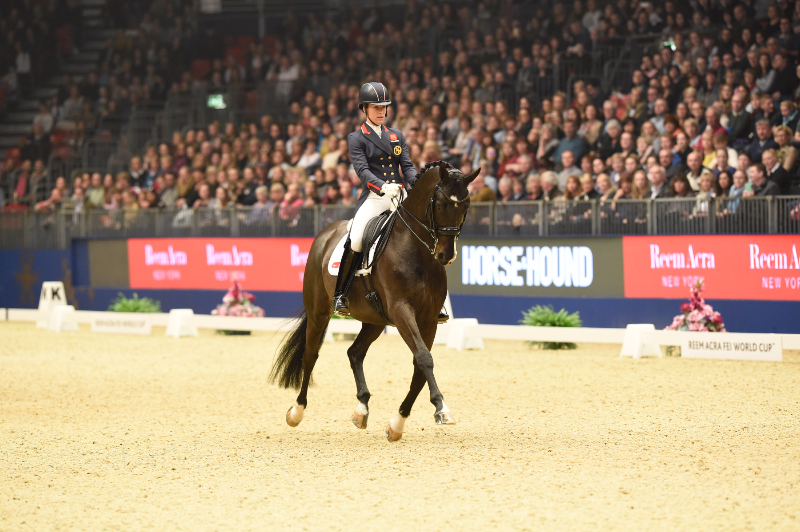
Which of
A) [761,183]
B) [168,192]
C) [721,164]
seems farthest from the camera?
[168,192]

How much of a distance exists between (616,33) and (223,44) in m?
13.7

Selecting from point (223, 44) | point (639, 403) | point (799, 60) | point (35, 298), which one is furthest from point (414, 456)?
point (223, 44)

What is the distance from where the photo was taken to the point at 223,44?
2953cm

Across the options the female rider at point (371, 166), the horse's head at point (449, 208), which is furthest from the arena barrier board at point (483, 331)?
the horse's head at point (449, 208)

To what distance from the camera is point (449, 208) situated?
7773mm

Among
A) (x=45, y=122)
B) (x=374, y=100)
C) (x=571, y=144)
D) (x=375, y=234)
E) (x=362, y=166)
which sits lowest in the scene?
(x=375, y=234)

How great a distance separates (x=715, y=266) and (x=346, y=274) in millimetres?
7442

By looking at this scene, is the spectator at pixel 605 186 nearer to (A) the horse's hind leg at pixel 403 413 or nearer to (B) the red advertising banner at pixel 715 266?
(B) the red advertising banner at pixel 715 266

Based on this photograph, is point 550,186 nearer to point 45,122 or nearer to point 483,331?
point 483,331

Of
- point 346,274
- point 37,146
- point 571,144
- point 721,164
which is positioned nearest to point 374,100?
point 346,274

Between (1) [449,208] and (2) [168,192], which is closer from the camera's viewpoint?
(1) [449,208]

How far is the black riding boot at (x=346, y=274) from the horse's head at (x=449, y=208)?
108 centimetres

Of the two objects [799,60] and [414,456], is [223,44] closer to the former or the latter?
[799,60]

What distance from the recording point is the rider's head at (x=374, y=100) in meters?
8.48
